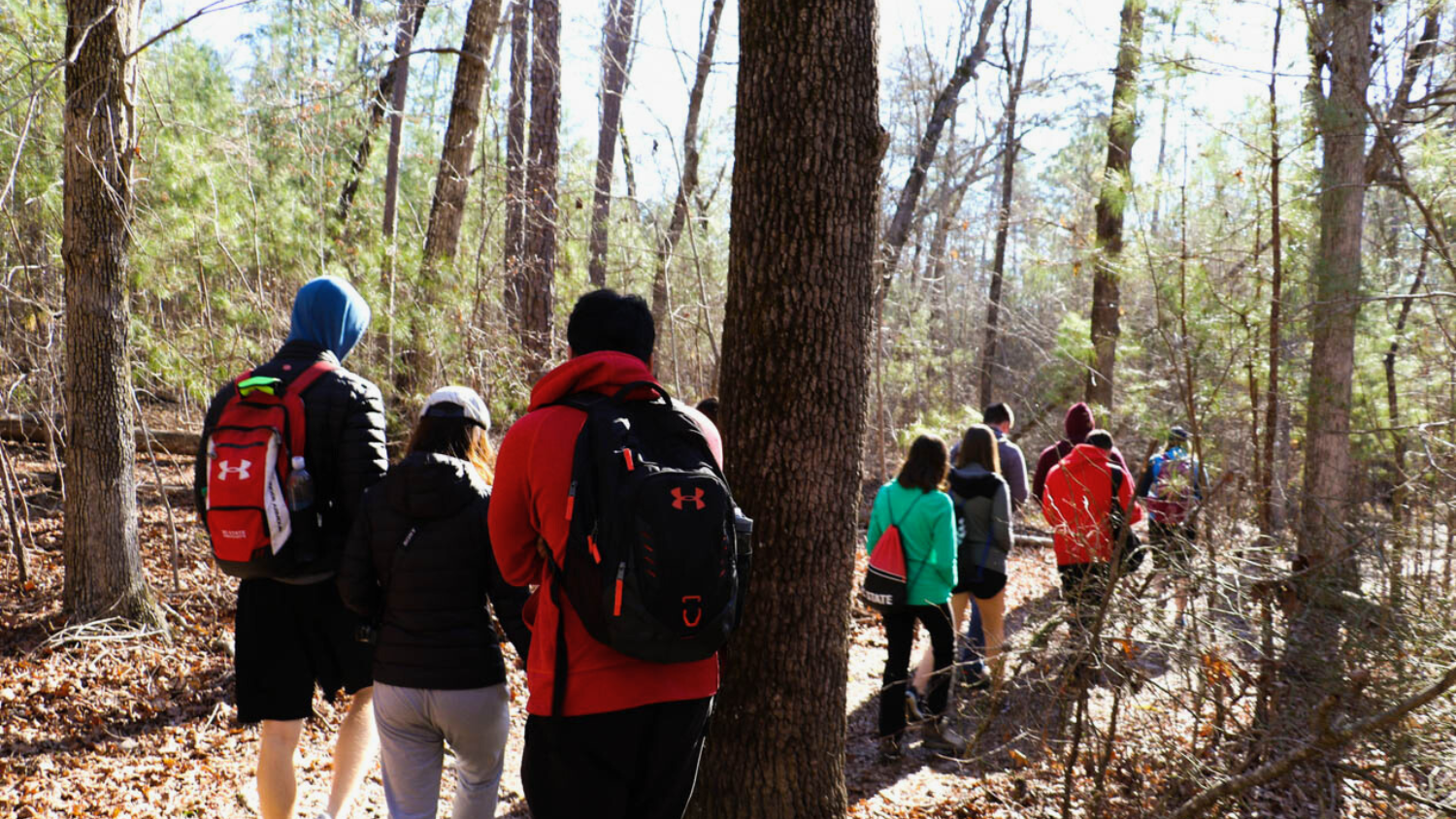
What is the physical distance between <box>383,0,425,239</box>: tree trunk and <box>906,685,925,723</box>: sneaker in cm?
614

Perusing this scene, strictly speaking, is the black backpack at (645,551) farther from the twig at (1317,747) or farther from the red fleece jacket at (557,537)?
the twig at (1317,747)

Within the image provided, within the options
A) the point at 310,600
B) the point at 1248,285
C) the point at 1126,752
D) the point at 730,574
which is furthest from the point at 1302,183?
the point at 310,600

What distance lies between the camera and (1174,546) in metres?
4.11

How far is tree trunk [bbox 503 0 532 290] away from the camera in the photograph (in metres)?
9.25

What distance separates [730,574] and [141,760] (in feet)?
11.6

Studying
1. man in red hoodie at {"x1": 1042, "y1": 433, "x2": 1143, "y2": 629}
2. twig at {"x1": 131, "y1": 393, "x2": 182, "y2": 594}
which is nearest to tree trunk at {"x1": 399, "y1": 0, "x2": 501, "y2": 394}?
twig at {"x1": 131, "y1": 393, "x2": 182, "y2": 594}

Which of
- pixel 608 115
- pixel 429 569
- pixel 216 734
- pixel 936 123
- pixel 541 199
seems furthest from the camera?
pixel 608 115

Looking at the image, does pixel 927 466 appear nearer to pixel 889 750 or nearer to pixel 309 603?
pixel 889 750

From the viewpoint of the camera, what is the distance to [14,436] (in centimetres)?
957

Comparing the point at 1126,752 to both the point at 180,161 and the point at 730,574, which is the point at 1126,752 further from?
the point at 180,161

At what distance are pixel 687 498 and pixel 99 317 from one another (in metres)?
4.52

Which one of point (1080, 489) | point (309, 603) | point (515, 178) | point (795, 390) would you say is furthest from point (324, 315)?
point (515, 178)

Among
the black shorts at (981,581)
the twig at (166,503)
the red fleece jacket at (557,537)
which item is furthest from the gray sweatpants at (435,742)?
the black shorts at (981,581)

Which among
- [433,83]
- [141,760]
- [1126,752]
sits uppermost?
[433,83]
